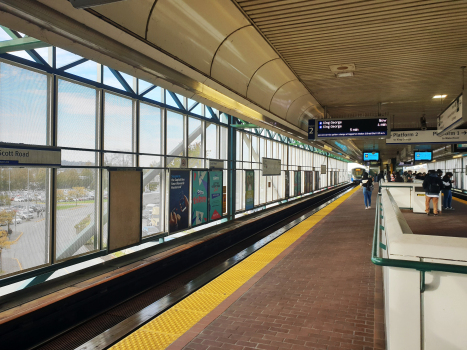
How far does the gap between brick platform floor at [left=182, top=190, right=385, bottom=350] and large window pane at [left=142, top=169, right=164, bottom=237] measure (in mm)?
3555

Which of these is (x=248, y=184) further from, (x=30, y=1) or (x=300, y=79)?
(x=30, y=1)

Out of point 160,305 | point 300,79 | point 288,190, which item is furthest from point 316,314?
point 288,190

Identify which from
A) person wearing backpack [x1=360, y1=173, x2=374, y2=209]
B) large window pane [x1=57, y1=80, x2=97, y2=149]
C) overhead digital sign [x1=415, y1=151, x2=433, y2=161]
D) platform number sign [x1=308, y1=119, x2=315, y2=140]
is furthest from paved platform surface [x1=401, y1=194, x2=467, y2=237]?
overhead digital sign [x1=415, y1=151, x2=433, y2=161]

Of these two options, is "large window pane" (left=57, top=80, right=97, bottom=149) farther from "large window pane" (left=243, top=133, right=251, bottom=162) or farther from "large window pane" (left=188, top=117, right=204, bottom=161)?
"large window pane" (left=243, top=133, right=251, bottom=162)

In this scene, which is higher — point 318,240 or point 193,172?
point 193,172

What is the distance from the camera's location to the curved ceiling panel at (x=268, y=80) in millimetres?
7219

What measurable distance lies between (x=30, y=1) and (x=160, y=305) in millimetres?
4485

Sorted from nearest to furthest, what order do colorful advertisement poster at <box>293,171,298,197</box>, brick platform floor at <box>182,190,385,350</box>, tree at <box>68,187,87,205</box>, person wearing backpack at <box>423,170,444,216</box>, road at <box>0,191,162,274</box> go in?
brick platform floor at <box>182,190,385,350</box> < road at <box>0,191,162,274</box> < tree at <box>68,187,87,205</box> < person wearing backpack at <box>423,170,444,216</box> < colorful advertisement poster at <box>293,171,298,197</box>

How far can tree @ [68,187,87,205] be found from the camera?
6.20 m

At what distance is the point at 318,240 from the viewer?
834 centimetres

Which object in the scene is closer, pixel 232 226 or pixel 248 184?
pixel 232 226

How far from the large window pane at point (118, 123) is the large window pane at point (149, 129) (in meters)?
0.40

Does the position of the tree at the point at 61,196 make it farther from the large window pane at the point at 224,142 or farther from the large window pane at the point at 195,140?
the large window pane at the point at 224,142

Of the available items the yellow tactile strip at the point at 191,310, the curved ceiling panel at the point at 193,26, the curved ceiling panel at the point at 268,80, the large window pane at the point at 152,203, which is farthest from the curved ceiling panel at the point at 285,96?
the yellow tactile strip at the point at 191,310
